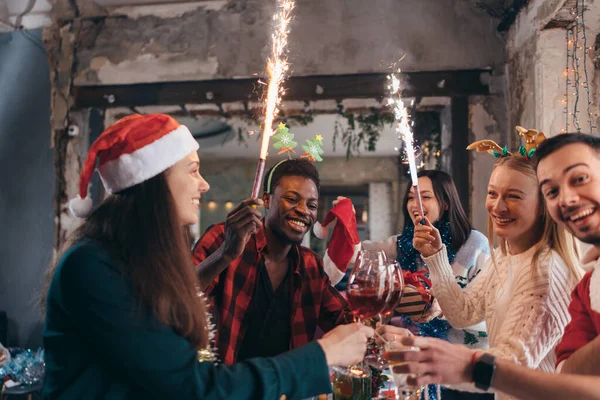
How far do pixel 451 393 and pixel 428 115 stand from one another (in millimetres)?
3046

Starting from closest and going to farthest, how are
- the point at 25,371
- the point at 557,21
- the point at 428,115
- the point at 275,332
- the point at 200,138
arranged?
the point at 275,332
the point at 557,21
the point at 25,371
the point at 428,115
the point at 200,138

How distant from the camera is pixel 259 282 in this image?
2.17 meters

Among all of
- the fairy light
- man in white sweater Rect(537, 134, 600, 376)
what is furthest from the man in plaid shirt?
the fairy light

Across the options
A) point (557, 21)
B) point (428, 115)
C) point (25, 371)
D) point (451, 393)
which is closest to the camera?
point (451, 393)

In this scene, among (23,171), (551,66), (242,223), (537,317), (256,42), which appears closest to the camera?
(537,317)

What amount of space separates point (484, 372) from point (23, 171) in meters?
4.70

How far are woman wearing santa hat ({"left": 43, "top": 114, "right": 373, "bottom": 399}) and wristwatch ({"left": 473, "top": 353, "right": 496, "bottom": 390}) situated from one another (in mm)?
281

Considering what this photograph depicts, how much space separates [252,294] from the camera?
2.12 m

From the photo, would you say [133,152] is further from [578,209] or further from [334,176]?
[334,176]

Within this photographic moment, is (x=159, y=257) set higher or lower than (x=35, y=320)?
higher

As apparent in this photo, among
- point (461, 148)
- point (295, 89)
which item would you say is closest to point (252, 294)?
point (295, 89)

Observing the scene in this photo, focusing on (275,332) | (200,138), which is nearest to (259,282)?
(275,332)

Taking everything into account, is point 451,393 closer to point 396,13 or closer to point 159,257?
point 159,257

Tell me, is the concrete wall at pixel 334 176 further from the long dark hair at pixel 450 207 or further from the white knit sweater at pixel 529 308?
the white knit sweater at pixel 529 308
